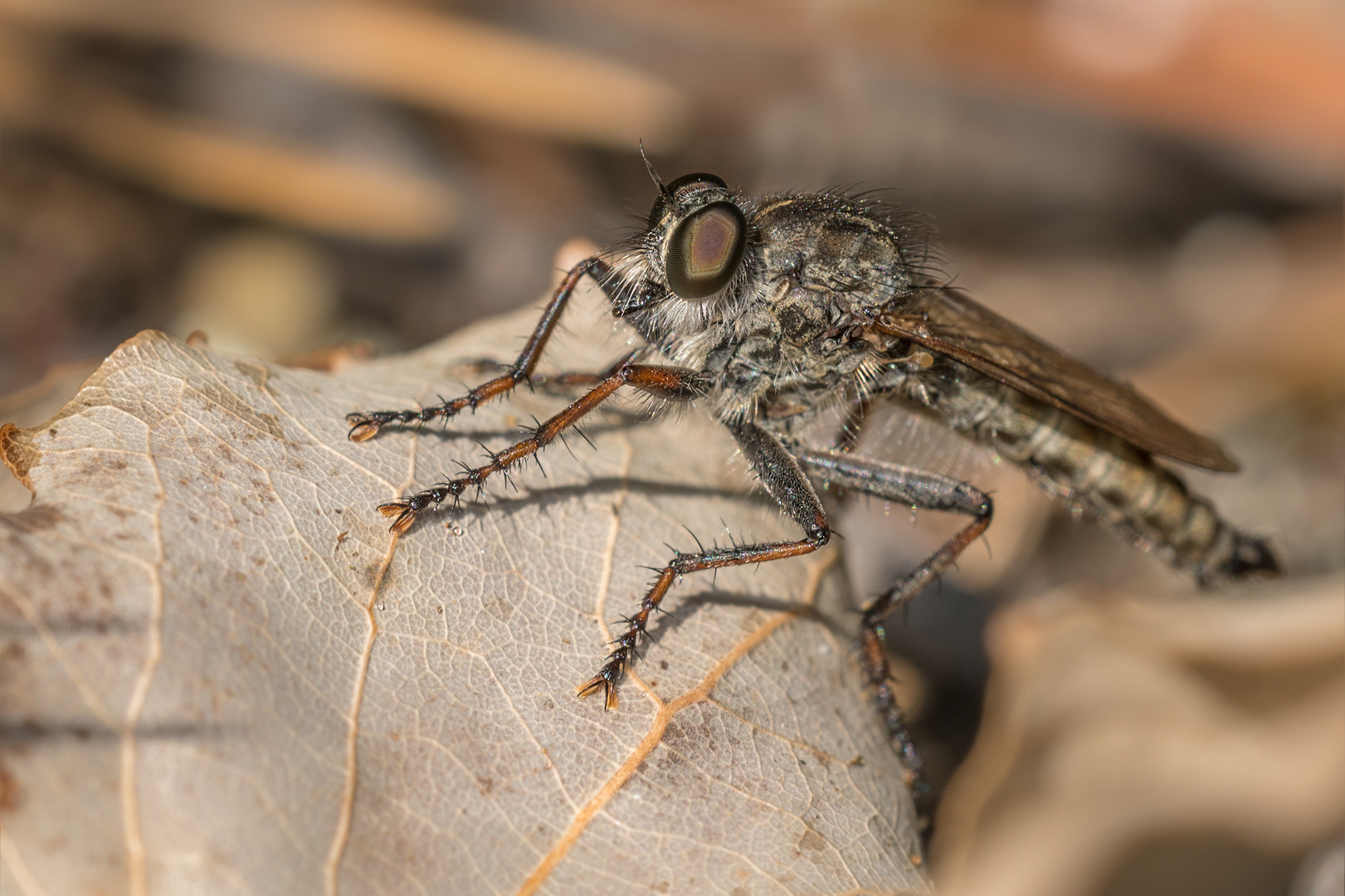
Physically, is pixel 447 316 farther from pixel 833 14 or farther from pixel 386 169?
pixel 833 14

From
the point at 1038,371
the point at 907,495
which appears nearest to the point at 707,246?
the point at 907,495

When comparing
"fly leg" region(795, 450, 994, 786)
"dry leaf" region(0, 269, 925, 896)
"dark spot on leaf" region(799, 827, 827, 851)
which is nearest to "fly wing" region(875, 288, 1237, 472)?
"fly leg" region(795, 450, 994, 786)

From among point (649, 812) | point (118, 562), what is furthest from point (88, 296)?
point (649, 812)

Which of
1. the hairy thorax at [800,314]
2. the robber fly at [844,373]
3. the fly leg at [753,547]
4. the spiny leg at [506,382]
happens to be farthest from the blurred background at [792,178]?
the fly leg at [753,547]

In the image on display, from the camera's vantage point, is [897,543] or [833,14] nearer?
[897,543]

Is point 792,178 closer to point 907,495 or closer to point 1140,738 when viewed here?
point 907,495

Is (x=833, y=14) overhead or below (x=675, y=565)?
overhead

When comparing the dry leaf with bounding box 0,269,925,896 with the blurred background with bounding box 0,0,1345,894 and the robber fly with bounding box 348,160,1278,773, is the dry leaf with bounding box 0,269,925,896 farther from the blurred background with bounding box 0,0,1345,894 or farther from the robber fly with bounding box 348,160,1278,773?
the blurred background with bounding box 0,0,1345,894
